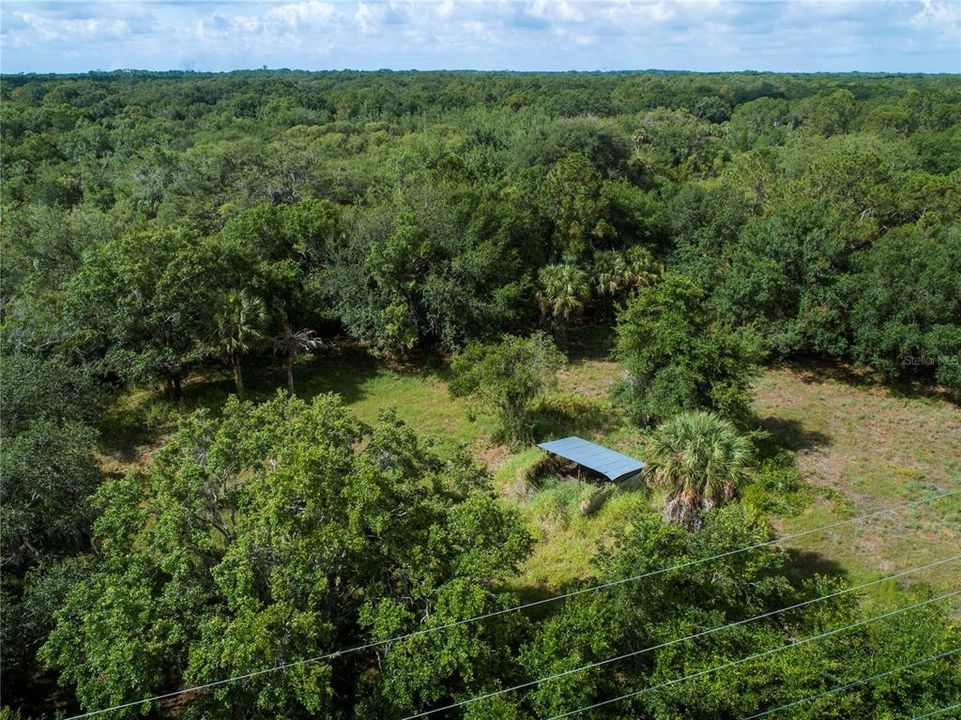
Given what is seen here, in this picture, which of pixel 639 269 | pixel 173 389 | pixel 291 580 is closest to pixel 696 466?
pixel 291 580

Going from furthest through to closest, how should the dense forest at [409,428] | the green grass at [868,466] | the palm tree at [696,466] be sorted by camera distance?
1. the green grass at [868,466]
2. the palm tree at [696,466]
3. the dense forest at [409,428]

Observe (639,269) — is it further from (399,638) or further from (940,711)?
(399,638)

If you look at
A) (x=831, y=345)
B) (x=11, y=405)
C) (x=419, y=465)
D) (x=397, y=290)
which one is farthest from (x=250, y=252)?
(x=831, y=345)

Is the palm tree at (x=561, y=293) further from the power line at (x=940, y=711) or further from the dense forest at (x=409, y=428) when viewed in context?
the power line at (x=940, y=711)

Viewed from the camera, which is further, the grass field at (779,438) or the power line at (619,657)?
the grass field at (779,438)

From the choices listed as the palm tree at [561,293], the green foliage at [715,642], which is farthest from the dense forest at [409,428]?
the palm tree at [561,293]

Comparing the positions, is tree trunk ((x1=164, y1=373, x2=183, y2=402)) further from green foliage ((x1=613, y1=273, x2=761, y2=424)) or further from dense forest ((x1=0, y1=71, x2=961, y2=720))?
green foliage ((x1=613, y1=273, x2=761, y2=424))

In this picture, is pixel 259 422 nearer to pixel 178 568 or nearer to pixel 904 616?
pixel 178 568


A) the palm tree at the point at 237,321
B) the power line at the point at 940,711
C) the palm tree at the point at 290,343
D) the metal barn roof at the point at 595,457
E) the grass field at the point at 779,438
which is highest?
the palm tree at the point at 237,321
